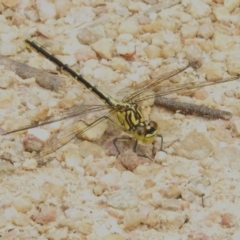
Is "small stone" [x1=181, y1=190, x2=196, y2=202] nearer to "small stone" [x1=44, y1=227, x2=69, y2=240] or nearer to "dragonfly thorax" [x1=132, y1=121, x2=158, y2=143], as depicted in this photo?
"dragonfly thorax" [x1=132, y1=121, x2=158, y2=143]

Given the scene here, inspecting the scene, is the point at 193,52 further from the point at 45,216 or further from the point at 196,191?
the point at 45,216

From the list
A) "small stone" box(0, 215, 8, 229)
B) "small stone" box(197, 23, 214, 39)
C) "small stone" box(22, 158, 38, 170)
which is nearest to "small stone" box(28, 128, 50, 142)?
"small stone" box(22, 158, 38, 170)

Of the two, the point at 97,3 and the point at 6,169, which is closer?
the point at 6,169

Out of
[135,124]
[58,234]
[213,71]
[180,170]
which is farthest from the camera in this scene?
[213,71]

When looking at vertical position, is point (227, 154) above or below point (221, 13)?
below

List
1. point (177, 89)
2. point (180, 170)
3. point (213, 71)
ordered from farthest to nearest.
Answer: point (213, 71), point (177, 89), point (180, 170)

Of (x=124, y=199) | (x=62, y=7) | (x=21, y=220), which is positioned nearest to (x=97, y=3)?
(x=62, y=7)

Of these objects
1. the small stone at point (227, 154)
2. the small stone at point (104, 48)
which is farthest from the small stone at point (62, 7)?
the small stone at point (227, 154)
